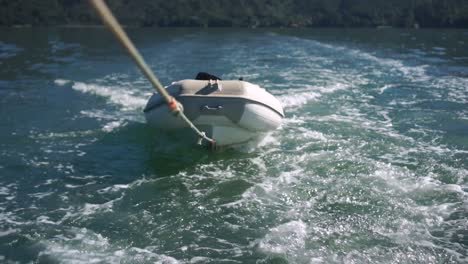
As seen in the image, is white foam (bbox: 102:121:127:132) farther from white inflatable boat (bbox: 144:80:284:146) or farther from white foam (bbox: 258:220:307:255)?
white foam (bbox: 258:220:307:255)

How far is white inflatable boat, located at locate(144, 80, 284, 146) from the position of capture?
8305mm

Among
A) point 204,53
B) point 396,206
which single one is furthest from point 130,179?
point 204,53

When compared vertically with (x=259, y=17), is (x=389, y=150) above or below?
below

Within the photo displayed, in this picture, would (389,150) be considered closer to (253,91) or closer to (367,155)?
(367,155)

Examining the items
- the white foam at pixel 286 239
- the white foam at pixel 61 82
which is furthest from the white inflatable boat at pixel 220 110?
the white foam at pixel 61 82

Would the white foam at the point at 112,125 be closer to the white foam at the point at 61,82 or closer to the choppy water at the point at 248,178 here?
the choppy water at the point at 248,178

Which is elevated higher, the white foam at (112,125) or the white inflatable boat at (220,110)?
the white inflatable boat at (220,110)

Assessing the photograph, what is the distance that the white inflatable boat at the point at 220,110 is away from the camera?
327 inches

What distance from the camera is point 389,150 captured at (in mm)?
9258

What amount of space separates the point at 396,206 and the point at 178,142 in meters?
4.53

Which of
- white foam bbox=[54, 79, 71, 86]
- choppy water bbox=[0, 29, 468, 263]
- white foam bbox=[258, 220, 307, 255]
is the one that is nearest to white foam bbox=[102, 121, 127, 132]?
choppy water bbox=[0, 29, 468, 263]

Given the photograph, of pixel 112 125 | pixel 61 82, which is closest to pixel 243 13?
pixel 61 82

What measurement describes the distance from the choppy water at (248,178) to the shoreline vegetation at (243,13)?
20182mm

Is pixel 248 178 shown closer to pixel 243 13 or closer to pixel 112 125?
pixel 112 125
